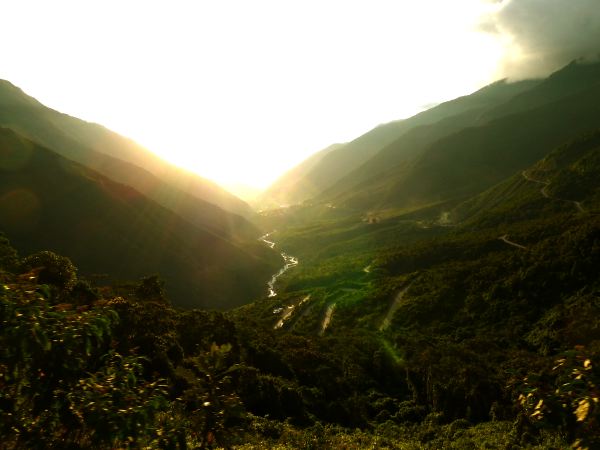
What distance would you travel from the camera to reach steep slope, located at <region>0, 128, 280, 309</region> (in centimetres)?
8512

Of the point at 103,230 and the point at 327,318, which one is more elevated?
the point at 103,230

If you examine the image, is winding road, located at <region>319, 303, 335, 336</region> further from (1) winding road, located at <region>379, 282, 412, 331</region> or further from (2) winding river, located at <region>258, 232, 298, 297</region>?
(2) winding river, located at <region>258, 232, 298, 297</region>

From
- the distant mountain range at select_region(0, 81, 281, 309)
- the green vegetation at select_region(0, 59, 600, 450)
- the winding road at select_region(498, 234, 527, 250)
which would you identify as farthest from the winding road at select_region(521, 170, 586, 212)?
the distant mountain range at select_region(0, 81, 281, 309)

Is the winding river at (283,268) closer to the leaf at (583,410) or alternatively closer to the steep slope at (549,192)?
the steep slope at (549,192)

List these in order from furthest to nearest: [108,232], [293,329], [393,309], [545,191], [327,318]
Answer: [545,191] < [108,232] < [327,318] < [393,309] < [293,329]

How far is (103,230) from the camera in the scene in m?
92.6

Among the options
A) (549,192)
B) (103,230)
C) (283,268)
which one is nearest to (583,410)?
(103,230)

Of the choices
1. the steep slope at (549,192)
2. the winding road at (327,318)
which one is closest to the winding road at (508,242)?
the steep slope at (549,192)

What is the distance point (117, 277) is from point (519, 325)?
7287 cm

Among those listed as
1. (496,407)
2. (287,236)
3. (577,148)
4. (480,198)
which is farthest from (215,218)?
(496,407)

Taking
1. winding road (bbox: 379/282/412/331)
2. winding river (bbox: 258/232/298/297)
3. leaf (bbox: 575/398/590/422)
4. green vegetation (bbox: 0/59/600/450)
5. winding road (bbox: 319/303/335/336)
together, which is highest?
leaf (bbox: 575/398/590/422)

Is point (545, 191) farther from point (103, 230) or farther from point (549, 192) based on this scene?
point (103, 230)

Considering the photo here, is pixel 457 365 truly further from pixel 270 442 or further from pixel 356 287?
pixel 356 287

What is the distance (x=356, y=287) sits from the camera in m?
92.5
